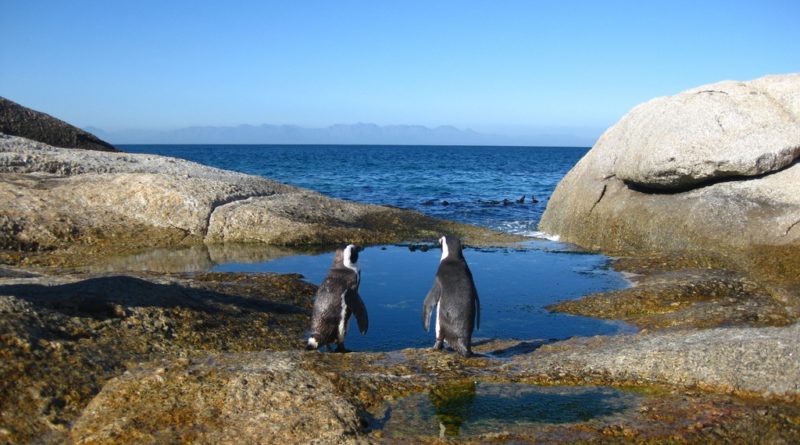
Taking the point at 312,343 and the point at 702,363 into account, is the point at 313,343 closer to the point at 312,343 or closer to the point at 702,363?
the point at 312,343

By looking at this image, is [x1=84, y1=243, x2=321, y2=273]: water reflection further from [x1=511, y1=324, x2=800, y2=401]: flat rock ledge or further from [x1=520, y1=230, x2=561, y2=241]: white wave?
[x1=511, y1=324, x2=800, y2=401]: flat rock ledge

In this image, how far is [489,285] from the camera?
44.9 feet

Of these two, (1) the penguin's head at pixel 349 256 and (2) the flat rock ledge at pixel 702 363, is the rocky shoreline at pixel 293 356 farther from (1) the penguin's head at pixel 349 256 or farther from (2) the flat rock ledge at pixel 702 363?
(1) the penguin's head at pixel 349 256

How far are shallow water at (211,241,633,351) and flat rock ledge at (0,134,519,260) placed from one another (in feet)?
6.68

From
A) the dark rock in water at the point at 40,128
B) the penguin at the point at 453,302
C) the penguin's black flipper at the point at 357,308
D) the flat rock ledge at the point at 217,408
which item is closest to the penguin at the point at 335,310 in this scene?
the penguin's black flipper at the point at 357,308

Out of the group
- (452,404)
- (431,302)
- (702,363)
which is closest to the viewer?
(452,404)

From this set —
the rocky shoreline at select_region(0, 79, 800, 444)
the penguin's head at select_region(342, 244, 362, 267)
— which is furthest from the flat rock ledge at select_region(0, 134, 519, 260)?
the penguin's head at select_region(342, 244, 362, 267)

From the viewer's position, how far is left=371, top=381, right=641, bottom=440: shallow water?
20.0 ft

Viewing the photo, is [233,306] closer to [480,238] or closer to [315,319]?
[315,319]

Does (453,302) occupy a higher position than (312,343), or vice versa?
(453,302)

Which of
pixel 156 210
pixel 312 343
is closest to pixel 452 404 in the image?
pixel 312 343

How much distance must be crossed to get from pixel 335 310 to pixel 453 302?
152cm

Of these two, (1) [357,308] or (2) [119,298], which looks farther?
(1) [357,308]

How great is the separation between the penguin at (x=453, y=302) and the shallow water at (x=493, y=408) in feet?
5.29
